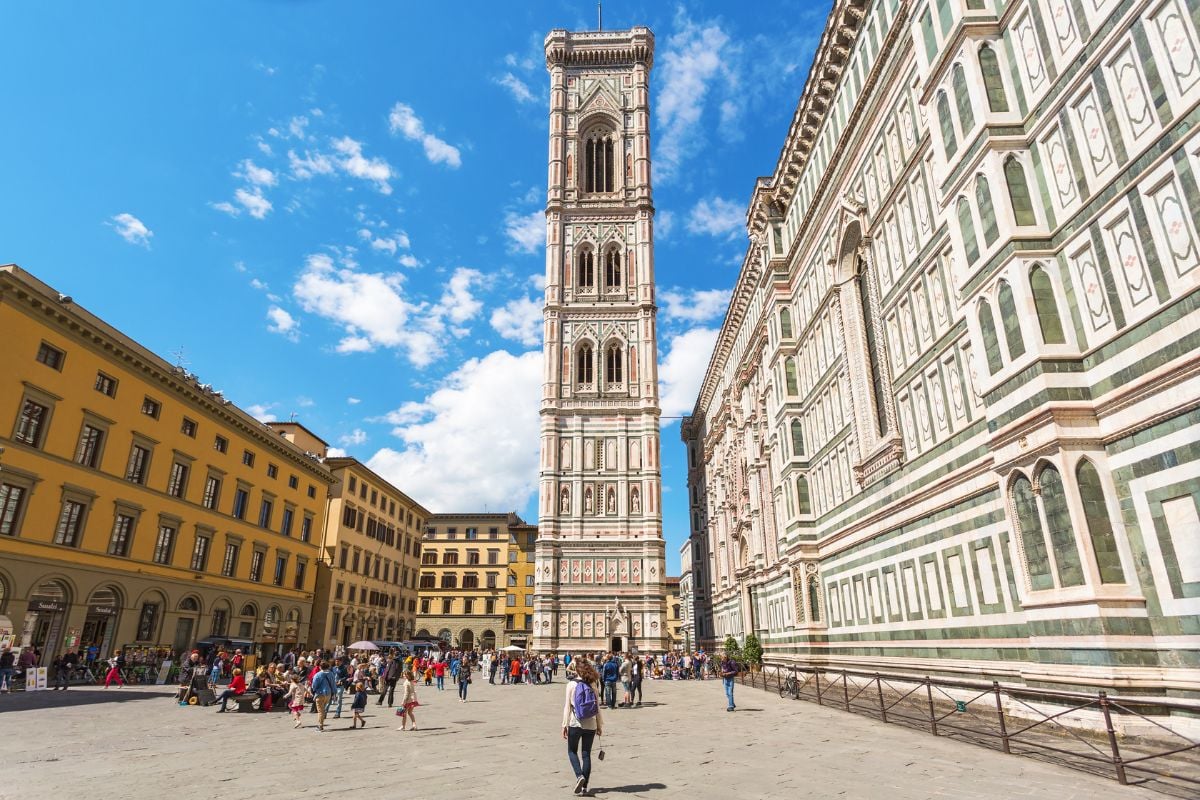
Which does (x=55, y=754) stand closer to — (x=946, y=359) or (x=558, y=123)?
(x=946, y=359)

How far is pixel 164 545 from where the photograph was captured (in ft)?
102

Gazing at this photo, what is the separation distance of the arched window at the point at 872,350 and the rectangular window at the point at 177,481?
1176 inches

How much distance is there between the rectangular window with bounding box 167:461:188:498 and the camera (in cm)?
3159

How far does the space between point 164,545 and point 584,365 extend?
1404 inches

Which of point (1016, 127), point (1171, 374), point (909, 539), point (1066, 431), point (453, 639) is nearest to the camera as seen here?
point (1171, 374)

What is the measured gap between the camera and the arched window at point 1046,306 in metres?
11.5

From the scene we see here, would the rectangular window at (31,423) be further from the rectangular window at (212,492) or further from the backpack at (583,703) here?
the backpack at (583,703)

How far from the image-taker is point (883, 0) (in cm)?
1939

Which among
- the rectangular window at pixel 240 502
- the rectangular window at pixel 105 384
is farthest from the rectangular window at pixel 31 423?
the rectangular window at pixel 240 502

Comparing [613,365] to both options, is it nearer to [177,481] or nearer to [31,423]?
[177,481]

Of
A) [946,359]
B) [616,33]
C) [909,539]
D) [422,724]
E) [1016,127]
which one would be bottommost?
[422,724]

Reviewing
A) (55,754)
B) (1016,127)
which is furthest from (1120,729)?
(55,754)

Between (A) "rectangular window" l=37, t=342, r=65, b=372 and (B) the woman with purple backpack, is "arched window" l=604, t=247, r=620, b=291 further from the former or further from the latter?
(B) the woman with purple backpack

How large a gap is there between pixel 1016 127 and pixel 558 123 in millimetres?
58628
